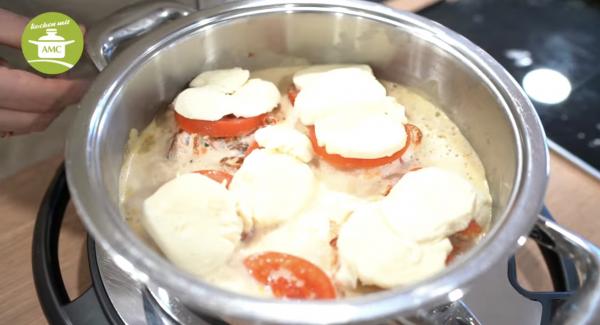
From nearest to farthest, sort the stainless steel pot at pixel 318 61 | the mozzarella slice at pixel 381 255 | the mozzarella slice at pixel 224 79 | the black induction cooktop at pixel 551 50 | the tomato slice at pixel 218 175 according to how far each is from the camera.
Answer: the stainless steel pot at pixel 318 61 → the mozzarella slice at pixel 381 255 → the tomato slice at pixel 218 175 → the mozzarella slice at pixel 224 79 → the black induction cooktop at pixel 551 50

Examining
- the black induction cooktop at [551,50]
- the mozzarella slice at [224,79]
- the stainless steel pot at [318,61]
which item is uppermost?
the stainless steel pot at [318,61]

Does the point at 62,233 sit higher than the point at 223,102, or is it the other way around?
the point at 223,102

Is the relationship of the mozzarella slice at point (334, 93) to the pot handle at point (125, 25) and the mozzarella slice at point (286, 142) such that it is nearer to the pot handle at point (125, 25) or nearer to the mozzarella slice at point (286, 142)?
the mozzarella slice at point (286, 142)

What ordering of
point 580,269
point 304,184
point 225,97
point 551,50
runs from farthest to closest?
point 551,50 → point 225,97 → point 304,184 → point 580,269

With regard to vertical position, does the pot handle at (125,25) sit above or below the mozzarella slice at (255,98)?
above

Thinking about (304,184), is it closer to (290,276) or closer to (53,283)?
(290,276)

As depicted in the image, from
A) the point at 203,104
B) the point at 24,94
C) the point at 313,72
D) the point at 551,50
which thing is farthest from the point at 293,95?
the point at 551,50

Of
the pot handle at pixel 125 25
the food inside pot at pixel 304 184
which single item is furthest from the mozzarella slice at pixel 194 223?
the pot handle at pixel 125 25

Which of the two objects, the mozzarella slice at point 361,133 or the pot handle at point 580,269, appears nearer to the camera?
the pot handle at point 580,269
